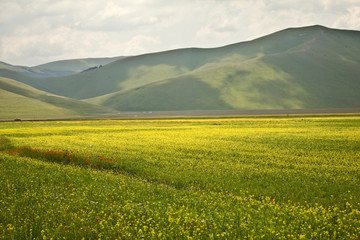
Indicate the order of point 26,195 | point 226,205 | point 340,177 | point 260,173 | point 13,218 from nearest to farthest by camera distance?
point 13,218 → point 226,205 → point 26,195 → point 340,177 → point 260,173

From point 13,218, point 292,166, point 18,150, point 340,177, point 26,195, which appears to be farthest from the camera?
point 18,150

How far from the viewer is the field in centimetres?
1066

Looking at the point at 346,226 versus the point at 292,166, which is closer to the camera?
the point at 346,226

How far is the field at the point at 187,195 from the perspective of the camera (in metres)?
10.7

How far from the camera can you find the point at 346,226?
1059 cm

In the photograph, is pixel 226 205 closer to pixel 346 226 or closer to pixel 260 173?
pixel 346 226

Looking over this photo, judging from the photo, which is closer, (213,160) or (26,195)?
(26,195)

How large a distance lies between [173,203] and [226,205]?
2.24 m

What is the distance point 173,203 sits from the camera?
13422mm

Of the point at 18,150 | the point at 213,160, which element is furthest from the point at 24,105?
the point at 213,160

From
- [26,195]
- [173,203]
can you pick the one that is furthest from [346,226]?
[26,195]

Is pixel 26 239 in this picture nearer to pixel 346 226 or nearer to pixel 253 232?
pixel 253 232

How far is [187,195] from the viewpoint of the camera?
1520cm

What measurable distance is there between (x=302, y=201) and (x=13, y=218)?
480 inches
